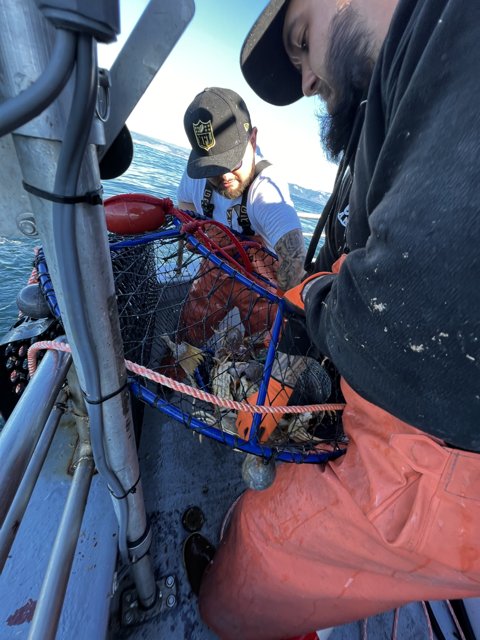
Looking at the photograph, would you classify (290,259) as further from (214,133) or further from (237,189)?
(214,133)

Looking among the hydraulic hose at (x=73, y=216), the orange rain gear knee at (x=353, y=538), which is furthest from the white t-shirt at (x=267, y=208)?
the hydraulic hose at (x=73, y=216)

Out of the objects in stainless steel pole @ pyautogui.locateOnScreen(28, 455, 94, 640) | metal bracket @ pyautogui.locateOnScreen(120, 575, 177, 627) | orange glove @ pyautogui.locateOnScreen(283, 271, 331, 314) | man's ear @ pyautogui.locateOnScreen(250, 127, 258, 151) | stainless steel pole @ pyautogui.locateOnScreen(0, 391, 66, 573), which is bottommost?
metal bracket @ pyautogui.locateOnScreen(120, 575, 177, 627)

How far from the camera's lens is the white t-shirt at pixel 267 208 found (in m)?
2.11

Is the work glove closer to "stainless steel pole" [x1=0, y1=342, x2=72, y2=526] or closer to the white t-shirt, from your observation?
"stainless steel pole" [x1=0, y1=342, x2=72, y2=526]

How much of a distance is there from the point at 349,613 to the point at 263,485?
56 centimetres

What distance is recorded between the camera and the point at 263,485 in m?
0.90

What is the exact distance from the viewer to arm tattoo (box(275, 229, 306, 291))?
6.22ft

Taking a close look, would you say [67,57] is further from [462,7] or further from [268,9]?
[268,9]

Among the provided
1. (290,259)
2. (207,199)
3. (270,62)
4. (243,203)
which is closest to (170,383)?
(290,259)

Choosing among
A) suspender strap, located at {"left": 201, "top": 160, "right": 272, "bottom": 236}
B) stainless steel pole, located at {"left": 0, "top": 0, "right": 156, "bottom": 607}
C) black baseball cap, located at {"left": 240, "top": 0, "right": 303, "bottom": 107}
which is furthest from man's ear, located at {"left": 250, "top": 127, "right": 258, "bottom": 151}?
stainless steel pole, located at {"left": 0, "top": 0, "right": 156, "bottom": 607}

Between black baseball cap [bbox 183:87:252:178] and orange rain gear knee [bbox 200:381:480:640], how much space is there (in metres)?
1.76

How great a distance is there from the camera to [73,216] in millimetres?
356

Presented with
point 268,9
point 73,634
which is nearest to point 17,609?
point 73,634

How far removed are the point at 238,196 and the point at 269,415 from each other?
6.02 feet
